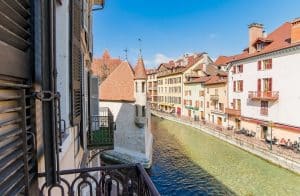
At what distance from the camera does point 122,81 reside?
21.7 m

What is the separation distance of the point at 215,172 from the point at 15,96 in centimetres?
1796

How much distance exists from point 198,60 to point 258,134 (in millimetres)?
26120

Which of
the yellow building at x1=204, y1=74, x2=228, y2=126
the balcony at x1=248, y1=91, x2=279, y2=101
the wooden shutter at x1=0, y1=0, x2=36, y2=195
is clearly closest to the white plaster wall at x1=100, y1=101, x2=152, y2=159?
the balcony at x1=248, y1=91, x2=279, y2=101

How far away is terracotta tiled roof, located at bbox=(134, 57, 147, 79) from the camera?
66.5 ft

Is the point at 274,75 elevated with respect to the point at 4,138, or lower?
elevated

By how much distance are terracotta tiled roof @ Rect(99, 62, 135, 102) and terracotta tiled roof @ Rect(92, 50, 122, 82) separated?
14.9m

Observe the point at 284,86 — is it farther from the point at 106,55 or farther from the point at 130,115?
the point at 106,55

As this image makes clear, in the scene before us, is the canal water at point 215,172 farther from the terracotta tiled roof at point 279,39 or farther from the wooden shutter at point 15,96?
the wooden shutter at point 15,96

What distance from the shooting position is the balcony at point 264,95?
946 inches

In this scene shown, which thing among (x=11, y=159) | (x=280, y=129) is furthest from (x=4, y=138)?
(x=280, y=129)

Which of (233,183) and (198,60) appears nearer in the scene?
→ (233,183)

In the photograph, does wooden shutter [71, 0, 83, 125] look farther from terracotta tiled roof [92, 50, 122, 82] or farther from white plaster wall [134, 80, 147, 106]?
terracotta tiled roof [92, 50, 122, 82]

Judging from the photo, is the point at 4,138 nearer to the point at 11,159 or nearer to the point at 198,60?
the point at 11,159

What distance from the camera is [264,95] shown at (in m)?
25.3
